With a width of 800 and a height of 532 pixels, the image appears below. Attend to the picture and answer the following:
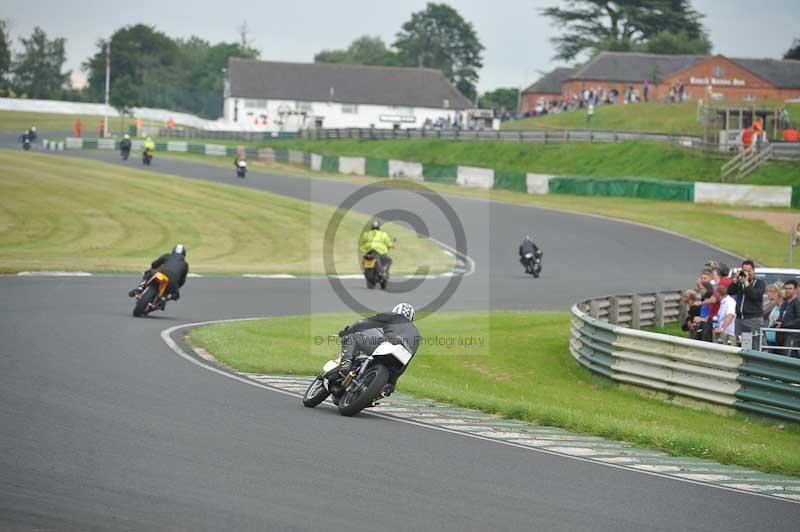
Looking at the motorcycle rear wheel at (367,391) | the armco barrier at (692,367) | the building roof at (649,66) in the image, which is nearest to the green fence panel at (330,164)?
the building roof at (649,66)

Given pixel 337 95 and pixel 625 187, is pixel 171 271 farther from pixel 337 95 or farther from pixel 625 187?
pixel 337 95

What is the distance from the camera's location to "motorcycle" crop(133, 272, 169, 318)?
19984mm

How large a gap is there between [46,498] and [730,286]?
38.7ft

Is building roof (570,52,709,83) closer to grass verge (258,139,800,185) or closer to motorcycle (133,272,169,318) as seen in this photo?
grass verge (258,139,800,185)

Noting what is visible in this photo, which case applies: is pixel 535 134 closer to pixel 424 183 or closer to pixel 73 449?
pixel 424 183

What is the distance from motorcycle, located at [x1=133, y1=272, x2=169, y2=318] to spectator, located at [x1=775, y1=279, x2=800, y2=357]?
10353mm

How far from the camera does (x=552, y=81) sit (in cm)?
12531

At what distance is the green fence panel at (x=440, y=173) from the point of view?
64.5 m

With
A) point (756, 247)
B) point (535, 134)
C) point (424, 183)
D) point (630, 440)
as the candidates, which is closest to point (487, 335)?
point (630, 440)

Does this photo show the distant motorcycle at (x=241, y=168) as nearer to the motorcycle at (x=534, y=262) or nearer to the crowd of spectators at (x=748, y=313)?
the motorcycle at (x=534, y=262)

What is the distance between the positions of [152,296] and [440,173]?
151 ft

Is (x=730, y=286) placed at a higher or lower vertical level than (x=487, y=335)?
higher

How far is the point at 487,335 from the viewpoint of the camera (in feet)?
70.8

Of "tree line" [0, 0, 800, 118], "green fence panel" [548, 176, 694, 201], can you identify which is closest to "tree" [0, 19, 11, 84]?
"tree line" [0, 0, 800, 118]
